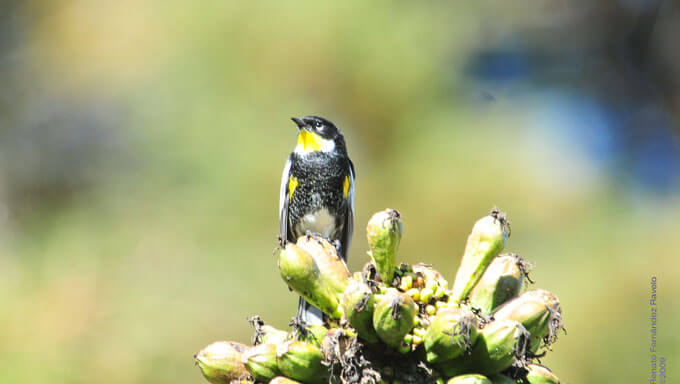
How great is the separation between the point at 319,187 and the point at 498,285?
7.60 feet

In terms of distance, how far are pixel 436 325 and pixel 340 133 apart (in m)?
2.95

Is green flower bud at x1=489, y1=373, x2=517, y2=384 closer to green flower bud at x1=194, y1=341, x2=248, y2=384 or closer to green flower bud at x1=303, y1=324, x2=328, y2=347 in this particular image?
green flower bud at x1=303, y1=324, x2=328, y2=347

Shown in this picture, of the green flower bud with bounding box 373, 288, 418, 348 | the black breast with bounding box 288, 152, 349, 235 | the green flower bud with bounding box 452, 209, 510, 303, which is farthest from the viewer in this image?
the black breast with bounding box 288, 152, 349, 235

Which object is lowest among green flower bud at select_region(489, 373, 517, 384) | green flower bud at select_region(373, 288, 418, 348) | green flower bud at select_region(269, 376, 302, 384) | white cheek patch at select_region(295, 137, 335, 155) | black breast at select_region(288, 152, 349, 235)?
green flower bud at select_region(489, 373, 517, 384)

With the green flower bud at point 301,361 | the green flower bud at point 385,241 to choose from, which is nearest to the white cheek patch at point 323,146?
the green flower bud at point 385,241

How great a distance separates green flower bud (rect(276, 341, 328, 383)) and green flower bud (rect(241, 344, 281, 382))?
7 centimetres

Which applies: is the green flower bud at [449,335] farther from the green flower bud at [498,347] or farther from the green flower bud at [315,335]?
the green flower bud at [315,335]

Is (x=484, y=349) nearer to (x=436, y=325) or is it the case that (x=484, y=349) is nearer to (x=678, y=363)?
(x=436, y=325)

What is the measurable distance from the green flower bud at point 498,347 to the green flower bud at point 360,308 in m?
0.28

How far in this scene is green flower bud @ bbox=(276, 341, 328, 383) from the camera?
5.54 feet

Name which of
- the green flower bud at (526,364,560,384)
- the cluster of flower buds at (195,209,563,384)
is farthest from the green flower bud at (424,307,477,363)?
the green flower bud at (526,364,560,384)

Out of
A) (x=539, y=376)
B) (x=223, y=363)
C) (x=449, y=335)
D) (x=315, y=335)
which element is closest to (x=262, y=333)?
(x=223, y=363)

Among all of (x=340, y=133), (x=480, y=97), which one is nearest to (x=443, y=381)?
(x=340, y=133)

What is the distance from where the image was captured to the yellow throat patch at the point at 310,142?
14.0ft
